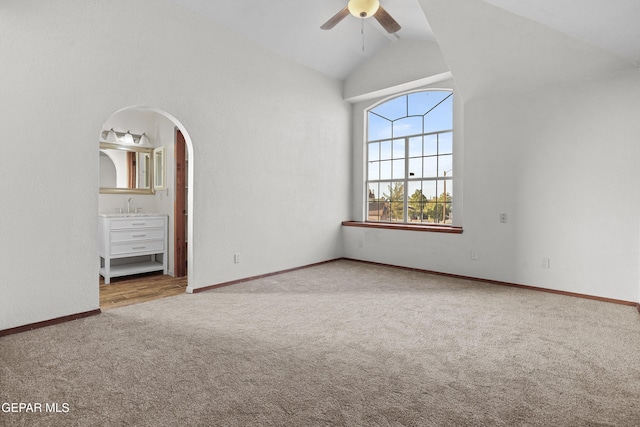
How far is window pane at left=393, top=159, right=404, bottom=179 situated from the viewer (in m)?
5.62

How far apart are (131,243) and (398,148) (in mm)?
4264

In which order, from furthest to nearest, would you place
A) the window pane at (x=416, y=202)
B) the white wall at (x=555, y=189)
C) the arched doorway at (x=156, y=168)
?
1. the window pane at (x=416, y=202)
2. the arched doorway at (x=156, y=168)
3. the white wall at (x=555, y=189)

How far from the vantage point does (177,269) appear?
4.66 metres

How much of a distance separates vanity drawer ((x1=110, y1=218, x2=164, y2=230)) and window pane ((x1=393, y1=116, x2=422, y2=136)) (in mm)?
3942

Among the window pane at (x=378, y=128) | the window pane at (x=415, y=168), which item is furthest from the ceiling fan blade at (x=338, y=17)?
the window pane at (x=415, y=168)

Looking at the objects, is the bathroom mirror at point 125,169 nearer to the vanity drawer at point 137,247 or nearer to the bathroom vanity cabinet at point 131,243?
the bathroom vanity cabinet at point 131,243

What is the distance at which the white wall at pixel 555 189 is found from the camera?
3.49 meters

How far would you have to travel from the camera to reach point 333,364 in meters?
2.17

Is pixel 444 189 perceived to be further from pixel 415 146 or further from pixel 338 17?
pixel 338 17

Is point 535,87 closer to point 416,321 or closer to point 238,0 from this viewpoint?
point 416,321

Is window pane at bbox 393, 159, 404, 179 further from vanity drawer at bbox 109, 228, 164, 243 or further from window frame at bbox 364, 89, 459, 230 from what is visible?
vanity drawer at bbox 109, 228, 164, 243

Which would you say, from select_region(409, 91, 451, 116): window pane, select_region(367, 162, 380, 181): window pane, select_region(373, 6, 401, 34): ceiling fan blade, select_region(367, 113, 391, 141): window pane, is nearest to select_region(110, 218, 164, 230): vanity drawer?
select_region(367, 162, 380, 181): window pane

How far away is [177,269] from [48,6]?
10.2 feet

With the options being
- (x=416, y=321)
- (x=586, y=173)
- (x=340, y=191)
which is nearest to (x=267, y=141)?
(x=340, y=191)
